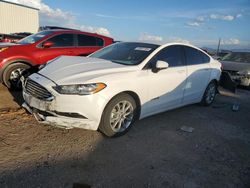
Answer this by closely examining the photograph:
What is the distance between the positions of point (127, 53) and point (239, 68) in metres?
6.01

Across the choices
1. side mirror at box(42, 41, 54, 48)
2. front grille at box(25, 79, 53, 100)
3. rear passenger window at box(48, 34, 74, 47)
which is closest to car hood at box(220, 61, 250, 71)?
rear passenger window at box(48, 34, 74, 47)

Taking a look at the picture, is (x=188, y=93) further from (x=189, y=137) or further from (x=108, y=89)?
(x=108, y=89)

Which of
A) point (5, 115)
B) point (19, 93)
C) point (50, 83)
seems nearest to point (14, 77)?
point (19, 93)

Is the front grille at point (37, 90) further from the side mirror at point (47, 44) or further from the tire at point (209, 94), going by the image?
the tire at point (209, 94)

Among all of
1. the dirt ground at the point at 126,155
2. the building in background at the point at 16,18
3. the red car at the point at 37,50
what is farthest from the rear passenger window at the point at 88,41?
the building in background at the point at 16,18

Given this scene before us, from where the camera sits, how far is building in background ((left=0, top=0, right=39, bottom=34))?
91.0 ft

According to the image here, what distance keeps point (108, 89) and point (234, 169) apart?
2134 mm

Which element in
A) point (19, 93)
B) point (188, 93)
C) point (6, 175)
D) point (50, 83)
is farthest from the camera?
point (19, 93)

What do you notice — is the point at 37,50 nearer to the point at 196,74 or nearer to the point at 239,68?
the point at 196,74

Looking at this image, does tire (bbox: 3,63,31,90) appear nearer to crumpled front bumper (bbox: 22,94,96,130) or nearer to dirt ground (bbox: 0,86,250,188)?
dirt ground (bbox: 0,86,250,188)

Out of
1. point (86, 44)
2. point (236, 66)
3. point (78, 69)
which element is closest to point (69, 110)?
point (78, 69)

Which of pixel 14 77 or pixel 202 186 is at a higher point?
pixel 14 77

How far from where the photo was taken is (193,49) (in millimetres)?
6160

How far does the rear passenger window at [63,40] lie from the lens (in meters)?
7.26
